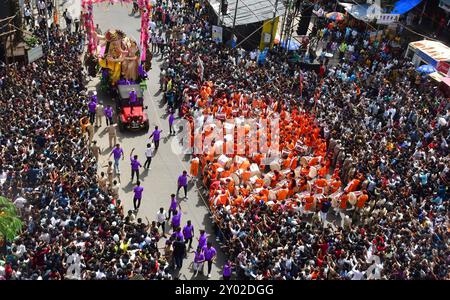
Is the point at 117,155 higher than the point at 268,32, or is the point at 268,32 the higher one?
the point at 268,32

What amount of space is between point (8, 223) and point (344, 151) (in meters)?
12.3

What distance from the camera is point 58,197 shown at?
15.4 metres

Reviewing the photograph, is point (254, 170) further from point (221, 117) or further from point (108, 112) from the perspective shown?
point (108, 112)

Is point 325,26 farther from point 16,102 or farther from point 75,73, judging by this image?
point 16,102

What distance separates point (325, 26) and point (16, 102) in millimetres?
19004

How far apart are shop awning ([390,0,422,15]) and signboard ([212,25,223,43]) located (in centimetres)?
1026

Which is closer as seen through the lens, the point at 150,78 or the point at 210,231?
the point at 210,231

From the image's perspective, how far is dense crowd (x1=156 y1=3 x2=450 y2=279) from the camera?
15.1 m

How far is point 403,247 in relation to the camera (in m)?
15.6

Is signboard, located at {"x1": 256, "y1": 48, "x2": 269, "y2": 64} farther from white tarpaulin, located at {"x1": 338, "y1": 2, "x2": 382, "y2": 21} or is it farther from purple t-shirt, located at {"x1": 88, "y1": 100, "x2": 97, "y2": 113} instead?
purple t-shirt, located at {"x1": 88, "y1": 100, "x2": 97, "y2": 113}

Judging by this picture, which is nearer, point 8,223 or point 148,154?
point 8,223

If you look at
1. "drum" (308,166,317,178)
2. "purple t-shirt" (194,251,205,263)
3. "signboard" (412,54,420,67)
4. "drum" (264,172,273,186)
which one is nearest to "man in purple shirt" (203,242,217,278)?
"purple t-shirt" (194,251,205,263)

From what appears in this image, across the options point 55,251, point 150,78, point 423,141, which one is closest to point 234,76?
point 150,78

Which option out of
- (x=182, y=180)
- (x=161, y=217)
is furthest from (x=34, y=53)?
(x=161, y=217)
